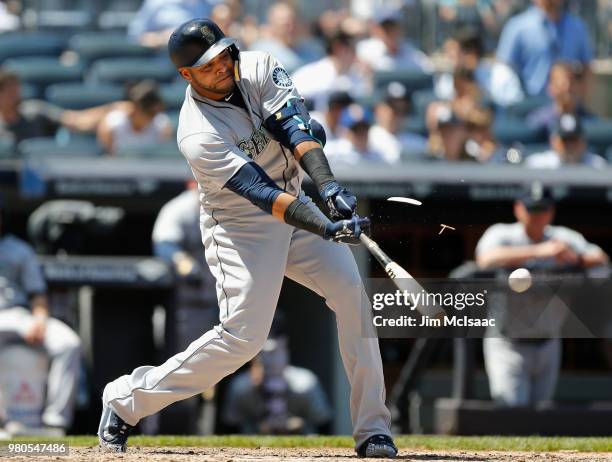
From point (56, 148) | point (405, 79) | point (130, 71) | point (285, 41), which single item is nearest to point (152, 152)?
point (56, 148)

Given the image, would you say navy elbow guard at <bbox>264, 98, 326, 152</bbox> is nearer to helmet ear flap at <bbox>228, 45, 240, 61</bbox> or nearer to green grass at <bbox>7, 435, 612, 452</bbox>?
helmet ear flap at <bbox>228, 45, 240, 61</bbox>

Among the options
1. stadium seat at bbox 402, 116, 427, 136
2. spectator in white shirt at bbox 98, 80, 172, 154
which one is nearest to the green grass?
spectator in white shirt at bbox 98, 80, 172, 154

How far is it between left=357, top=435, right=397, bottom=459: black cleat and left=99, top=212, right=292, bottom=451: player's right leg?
0.55m

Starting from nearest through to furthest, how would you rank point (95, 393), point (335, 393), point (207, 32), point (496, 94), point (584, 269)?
point (207, 32) → point (584, 269) → point (95, 393) → point (335, 393) → point (496, 94)

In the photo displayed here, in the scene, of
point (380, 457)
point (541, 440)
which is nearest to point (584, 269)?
point (541, 440)

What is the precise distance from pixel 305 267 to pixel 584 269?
315 centimetres

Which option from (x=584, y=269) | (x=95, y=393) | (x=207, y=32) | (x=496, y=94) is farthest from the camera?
(x=496, y=94)

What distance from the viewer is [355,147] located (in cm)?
911

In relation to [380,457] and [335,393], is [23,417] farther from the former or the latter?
[380,457]

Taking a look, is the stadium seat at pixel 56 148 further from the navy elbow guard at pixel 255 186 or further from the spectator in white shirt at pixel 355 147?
the navy elbow guard at pixel 255 186

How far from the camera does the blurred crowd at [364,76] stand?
9273mm

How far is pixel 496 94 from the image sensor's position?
1057 centimetres

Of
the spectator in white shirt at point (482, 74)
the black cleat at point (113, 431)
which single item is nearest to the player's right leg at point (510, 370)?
the spectator in white shirt at point (482, 74)

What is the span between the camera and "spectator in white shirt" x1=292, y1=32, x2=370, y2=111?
386 inches
